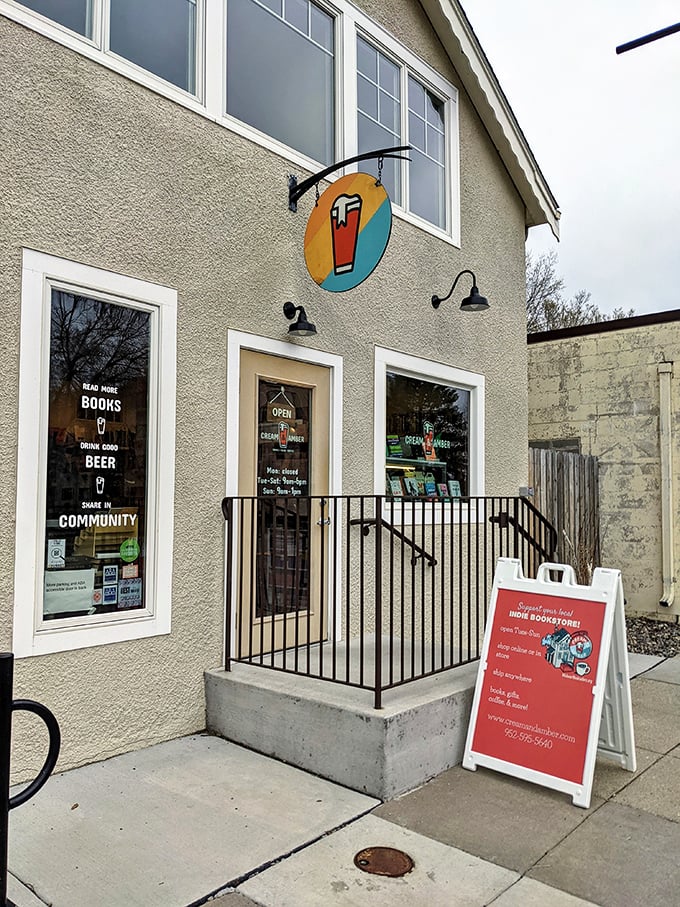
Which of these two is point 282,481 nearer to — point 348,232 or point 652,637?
point 348,232

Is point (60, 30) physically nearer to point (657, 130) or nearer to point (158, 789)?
point (158, 789)

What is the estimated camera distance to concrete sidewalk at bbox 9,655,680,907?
267 centimetres

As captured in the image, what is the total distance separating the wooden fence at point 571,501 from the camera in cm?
779

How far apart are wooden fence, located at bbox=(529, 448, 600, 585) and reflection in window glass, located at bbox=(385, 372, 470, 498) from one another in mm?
1361

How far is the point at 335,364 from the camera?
529 centimetres

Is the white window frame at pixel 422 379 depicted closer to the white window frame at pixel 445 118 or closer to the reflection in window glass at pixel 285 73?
the white window frame at pixel 445 118

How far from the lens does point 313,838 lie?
3062 millimetres

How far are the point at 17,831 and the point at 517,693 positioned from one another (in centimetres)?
244

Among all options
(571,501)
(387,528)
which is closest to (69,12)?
(387,528)

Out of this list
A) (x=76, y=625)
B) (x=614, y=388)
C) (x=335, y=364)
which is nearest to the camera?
(x=76, y=625)

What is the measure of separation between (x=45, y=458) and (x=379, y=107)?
4.18 m

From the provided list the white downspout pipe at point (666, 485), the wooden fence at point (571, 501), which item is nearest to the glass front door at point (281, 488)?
the wooden fence at point (571, 501)

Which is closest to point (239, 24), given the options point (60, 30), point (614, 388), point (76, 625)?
point (60, 30)

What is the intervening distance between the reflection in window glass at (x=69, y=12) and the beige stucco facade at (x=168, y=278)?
17cm
